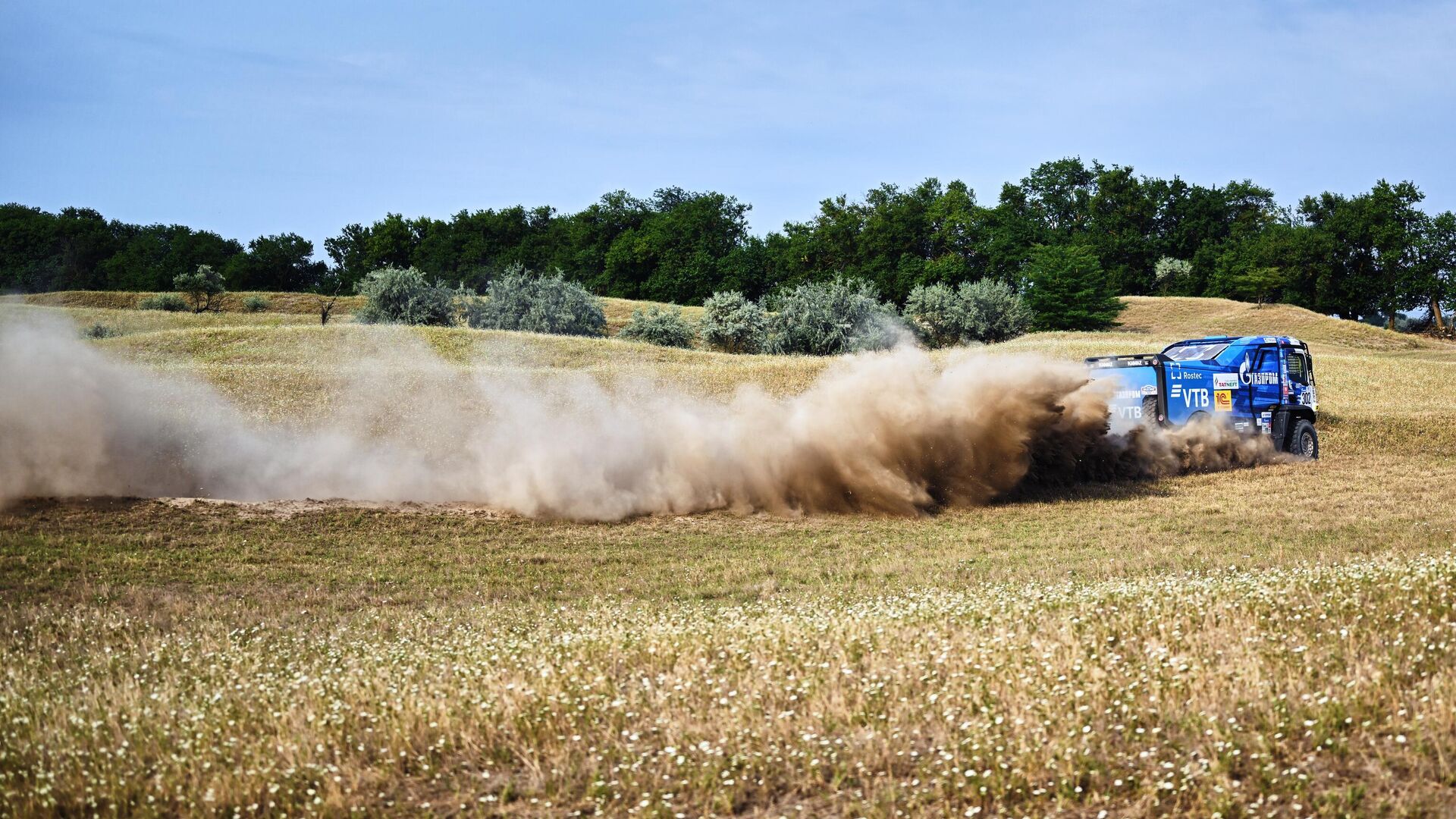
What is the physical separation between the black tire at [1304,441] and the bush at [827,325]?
25941mm

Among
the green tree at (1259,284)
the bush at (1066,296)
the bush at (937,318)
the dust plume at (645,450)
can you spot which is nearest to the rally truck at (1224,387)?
the dust plume at (645,450)

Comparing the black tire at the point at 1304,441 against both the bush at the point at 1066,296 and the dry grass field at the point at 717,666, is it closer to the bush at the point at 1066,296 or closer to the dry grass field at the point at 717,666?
the dry grass field at the point at 717,666

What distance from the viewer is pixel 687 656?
8.22 m

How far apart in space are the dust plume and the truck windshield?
4.13m

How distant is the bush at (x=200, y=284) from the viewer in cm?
7125

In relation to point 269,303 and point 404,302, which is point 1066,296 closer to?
point 404,302

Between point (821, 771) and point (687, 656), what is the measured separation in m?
2.21

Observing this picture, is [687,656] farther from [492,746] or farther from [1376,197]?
[1376,197]

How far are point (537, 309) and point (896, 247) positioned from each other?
54.0 m

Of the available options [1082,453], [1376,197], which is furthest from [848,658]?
[1376,197]

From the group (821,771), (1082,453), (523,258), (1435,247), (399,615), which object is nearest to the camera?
(821,771)

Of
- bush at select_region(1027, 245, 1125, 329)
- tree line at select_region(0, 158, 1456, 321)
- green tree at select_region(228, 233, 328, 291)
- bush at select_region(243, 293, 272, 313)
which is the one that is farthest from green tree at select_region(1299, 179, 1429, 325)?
green tree at select_region(228, 233, 328, 291)

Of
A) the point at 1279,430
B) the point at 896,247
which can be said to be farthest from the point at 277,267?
Answer: the point at 1279,430

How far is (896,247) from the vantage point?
106 meters
